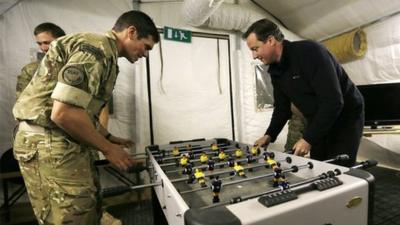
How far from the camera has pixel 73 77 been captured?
86 centimetres

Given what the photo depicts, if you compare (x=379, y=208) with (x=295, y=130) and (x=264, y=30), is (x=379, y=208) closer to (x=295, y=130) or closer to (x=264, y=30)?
(x=295, y=130)

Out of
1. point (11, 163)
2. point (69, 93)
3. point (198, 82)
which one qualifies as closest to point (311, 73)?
point (69, 93)

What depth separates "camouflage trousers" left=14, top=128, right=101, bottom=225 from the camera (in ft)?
3.04

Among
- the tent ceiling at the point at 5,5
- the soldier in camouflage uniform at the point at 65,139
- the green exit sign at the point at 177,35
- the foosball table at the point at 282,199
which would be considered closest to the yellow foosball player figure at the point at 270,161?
the foosball table at the point at 282,199

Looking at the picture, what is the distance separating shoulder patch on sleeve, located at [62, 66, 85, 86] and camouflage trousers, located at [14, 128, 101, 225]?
9.5 inches

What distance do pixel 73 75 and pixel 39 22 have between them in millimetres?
2040

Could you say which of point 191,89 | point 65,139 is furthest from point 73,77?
point 191,89

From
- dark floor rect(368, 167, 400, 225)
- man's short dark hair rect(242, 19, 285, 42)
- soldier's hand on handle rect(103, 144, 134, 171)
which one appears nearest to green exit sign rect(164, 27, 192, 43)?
man's short dark hair rect(242, 19, 285, 42)

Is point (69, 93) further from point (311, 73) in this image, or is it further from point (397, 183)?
point (397, 183)

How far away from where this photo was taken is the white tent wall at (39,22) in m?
2.20

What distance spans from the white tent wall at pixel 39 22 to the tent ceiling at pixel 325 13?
2053 mm

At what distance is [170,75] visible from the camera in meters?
2.89

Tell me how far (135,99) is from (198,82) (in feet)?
2.71

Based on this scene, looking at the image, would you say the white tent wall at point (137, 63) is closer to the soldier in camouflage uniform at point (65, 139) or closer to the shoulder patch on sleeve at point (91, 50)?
the soldier in camouflage uniform at point (65, 139)
